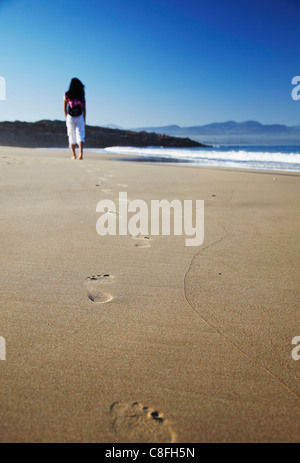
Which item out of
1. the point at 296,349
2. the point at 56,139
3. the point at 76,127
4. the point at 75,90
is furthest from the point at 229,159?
the point at 56,139

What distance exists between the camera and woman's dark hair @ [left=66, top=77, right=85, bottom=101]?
6328mm

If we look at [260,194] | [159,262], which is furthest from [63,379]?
[260,194]

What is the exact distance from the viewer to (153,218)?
2283mm

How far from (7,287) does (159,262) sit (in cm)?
71

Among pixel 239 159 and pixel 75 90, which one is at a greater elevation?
pixel 75 90

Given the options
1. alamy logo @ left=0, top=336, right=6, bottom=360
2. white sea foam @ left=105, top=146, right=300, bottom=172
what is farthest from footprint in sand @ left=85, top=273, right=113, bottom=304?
white sea foam @ left=105, top=146, right=300, bottom=172

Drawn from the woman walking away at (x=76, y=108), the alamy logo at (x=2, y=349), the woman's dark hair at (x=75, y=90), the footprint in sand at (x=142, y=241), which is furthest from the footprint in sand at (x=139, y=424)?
the woman's dark hair at (x=75, y=90)

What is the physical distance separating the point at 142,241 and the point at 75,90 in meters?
5.65

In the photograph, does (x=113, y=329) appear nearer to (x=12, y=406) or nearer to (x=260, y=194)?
(x=12, y=406)

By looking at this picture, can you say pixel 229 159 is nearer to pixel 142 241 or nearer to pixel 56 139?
pixel 142 241

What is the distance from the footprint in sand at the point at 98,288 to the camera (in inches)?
47.1

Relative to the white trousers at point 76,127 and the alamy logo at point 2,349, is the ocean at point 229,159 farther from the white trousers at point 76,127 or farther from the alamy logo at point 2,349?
the alamy logo at point 2,349

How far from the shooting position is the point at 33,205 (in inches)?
97.0

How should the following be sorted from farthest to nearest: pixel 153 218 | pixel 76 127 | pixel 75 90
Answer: pixel 76 127 < pixel 75 90 < pixel 153 218
